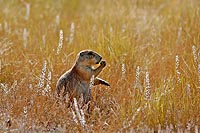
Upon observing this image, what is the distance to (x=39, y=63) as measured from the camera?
6.00m

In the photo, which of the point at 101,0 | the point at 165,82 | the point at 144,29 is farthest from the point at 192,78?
the point at 101,0

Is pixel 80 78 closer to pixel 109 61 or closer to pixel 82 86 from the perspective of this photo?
pixel 82 86

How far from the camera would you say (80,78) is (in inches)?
200

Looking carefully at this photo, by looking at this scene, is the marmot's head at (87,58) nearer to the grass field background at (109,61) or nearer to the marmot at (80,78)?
the marmot at (80,78)

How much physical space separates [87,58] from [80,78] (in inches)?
6.4

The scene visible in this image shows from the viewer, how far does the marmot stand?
16.5 ft

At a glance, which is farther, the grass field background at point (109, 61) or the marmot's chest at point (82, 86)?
the marmot's chest at point (82, 86)

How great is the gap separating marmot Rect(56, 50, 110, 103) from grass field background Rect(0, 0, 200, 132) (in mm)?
116

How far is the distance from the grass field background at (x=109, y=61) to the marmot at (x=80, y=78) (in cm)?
12

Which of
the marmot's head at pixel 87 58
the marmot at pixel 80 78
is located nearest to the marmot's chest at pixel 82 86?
the marmot at pixel 80 78

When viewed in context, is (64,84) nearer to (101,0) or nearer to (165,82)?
(165,82)

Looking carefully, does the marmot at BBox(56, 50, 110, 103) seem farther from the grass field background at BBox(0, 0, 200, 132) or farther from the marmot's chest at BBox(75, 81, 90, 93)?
the grass field background at BBox(0, 0, 200, 132)

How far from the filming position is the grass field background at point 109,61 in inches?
186

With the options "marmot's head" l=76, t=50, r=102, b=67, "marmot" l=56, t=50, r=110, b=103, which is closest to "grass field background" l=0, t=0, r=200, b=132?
"marmot" l=56, t=50, r=110, b=103
